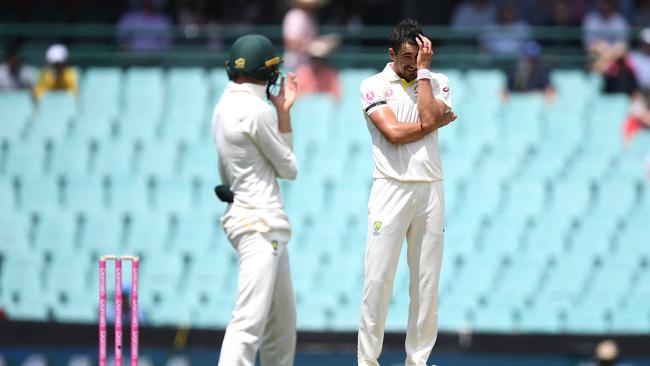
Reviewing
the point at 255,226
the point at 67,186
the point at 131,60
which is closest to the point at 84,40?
the point at 131,60

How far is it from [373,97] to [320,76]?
5.82m

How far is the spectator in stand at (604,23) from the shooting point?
12938 millimetres

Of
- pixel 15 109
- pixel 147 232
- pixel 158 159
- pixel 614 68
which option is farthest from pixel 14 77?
pixel 614 68

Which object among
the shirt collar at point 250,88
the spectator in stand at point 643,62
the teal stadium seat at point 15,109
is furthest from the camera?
the teal stadium seat at point 15,109

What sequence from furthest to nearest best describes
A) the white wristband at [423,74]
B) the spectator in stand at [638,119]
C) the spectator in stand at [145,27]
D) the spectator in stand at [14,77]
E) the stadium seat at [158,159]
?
the spectator in stand at [145,27], the spectator in stand at [14,77], the spectator in stand at [638,119], the stadium seat at [158,159], the white wristband at [423,74]

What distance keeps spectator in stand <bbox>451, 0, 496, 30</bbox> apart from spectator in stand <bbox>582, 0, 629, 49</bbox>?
95cm

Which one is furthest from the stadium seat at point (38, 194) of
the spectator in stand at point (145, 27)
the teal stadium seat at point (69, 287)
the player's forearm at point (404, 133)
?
the player's forearm at point (404, 133)

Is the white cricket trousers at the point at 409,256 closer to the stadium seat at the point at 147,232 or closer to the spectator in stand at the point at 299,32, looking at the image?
the stadium seat at the point at 147,232

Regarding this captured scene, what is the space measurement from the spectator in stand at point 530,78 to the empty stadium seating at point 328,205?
119mm

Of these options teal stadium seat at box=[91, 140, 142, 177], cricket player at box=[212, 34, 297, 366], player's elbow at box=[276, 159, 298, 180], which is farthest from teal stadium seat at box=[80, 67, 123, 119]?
player's elbow at box=[276, 159, 298, 180]

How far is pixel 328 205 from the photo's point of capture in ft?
39.2

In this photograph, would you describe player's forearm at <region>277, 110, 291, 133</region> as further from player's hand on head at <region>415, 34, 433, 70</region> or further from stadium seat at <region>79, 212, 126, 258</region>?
stadium seat at <region>79, 212, 126, 258</region>

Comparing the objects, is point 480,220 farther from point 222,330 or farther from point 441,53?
point 222,330

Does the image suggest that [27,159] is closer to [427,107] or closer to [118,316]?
[118,316]
